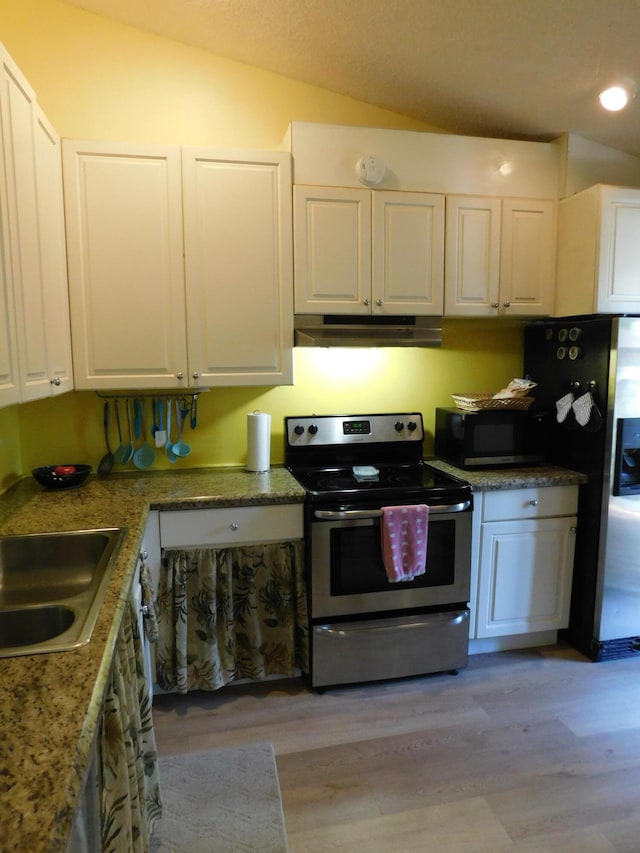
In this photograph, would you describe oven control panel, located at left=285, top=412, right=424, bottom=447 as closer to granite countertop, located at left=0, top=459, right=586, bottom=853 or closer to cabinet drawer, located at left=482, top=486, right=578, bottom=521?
cabinet drawer, located at left=482, top=486, right=578, bottom=521

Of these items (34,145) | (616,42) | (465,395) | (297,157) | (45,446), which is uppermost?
(616,42)

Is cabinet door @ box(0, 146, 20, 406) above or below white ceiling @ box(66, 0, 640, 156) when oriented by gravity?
below

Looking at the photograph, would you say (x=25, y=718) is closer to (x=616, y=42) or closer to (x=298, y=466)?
(x=298, y=466)

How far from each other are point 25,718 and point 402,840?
1.35m

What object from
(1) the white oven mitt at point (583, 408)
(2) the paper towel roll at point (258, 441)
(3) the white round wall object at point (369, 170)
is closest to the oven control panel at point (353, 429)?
(2) the paper towel roll at point (258, 441)

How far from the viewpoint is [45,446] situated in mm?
2574

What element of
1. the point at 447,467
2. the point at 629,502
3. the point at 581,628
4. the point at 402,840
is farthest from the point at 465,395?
the point at 402,840

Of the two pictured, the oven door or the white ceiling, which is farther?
the oven door

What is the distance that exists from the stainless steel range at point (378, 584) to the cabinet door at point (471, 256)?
2.80 feet

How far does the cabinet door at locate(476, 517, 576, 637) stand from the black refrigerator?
0.11m

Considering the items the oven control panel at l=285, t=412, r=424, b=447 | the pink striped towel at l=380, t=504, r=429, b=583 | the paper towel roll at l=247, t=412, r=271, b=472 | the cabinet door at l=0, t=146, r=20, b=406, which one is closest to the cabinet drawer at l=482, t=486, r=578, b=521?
the pink striped towel at l=380, t=504, r=429, b=583

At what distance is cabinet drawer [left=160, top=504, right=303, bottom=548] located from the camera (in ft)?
7.25

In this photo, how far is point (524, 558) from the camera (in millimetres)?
2580

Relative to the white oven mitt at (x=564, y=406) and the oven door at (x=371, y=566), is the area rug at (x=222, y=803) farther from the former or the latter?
the white oven mitt at (x=564, y=406)
